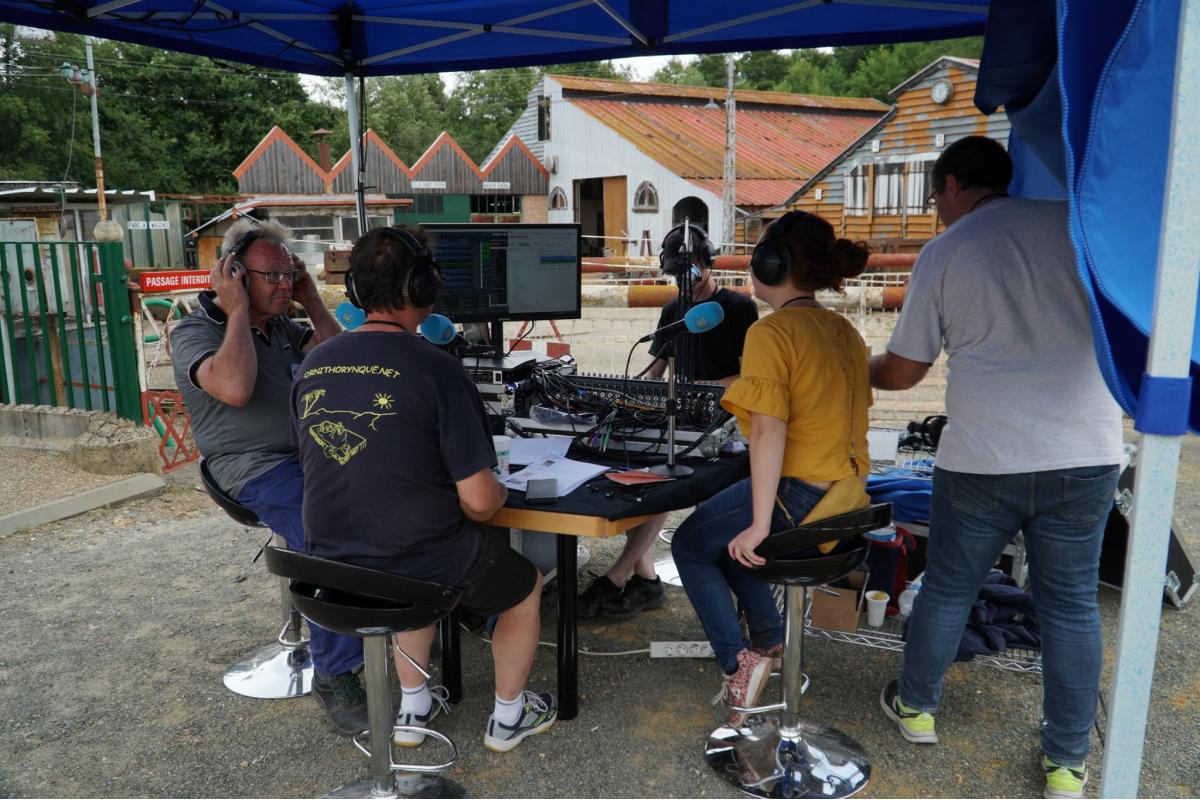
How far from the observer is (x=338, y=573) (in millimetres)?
2312

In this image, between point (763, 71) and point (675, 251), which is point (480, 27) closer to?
point (675, 251)

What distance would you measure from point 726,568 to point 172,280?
441 inches

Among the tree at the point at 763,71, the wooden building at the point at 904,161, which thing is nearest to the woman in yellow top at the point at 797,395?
the wooden building at the point at 904,161

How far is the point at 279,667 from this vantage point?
3.63 metres

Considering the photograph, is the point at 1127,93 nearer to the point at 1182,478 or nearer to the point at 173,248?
the point at 1182,478

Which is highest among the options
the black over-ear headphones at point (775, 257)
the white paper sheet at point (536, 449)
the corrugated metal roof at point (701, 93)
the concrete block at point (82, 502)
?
the corrugated metal roof at point (701, 93)

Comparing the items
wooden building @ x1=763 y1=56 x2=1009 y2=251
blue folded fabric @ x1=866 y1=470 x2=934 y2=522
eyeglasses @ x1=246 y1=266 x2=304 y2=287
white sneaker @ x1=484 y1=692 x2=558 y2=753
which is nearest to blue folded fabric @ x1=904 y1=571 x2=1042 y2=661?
blue folded fabric @ x1=866 y1=470 x2=934 y2=522

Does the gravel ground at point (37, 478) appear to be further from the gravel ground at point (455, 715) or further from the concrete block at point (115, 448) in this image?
the gravel ground at point (455, 715)

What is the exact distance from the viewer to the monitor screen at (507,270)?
3.88 meters

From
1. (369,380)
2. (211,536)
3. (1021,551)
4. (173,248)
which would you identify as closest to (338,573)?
(369,380)

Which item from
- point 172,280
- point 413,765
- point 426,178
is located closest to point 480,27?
point 413,765

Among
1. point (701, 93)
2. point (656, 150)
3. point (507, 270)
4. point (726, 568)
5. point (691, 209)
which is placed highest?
point (701, 93)

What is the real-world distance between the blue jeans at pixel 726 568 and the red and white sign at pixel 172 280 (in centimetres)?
1052

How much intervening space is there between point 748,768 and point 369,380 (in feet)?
5.61
